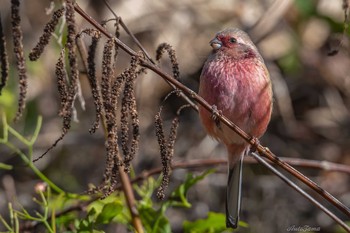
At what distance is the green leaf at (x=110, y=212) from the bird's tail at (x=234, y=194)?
58 cm

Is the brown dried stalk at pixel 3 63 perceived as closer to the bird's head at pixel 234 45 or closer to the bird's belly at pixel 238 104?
the bird's belly at pixel 238 104

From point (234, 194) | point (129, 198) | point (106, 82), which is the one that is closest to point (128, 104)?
point (106, 82)

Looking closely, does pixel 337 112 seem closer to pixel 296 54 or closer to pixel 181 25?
pixel 296 54

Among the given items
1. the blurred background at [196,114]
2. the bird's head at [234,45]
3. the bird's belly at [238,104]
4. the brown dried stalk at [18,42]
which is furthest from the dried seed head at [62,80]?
the blurred background at [196,114]

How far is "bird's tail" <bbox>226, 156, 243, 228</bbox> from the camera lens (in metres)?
3.09

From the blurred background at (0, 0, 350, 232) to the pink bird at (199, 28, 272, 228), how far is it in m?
2.17

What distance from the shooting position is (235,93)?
3.41 m

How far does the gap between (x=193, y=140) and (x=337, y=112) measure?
1552 mm

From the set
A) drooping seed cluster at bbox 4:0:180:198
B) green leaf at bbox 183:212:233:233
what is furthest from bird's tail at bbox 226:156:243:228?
drooping seed cluster at bbox 4:0:180:198

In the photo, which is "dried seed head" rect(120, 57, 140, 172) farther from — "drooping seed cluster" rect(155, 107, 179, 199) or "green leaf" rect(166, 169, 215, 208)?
"green leaf" rect(166, 169, 215, 208)

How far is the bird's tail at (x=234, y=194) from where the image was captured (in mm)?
3088

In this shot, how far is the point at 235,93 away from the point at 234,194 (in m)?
0.57

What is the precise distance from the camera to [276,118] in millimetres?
6699

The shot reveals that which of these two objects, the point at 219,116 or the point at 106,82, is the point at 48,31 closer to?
the point at 106,82
